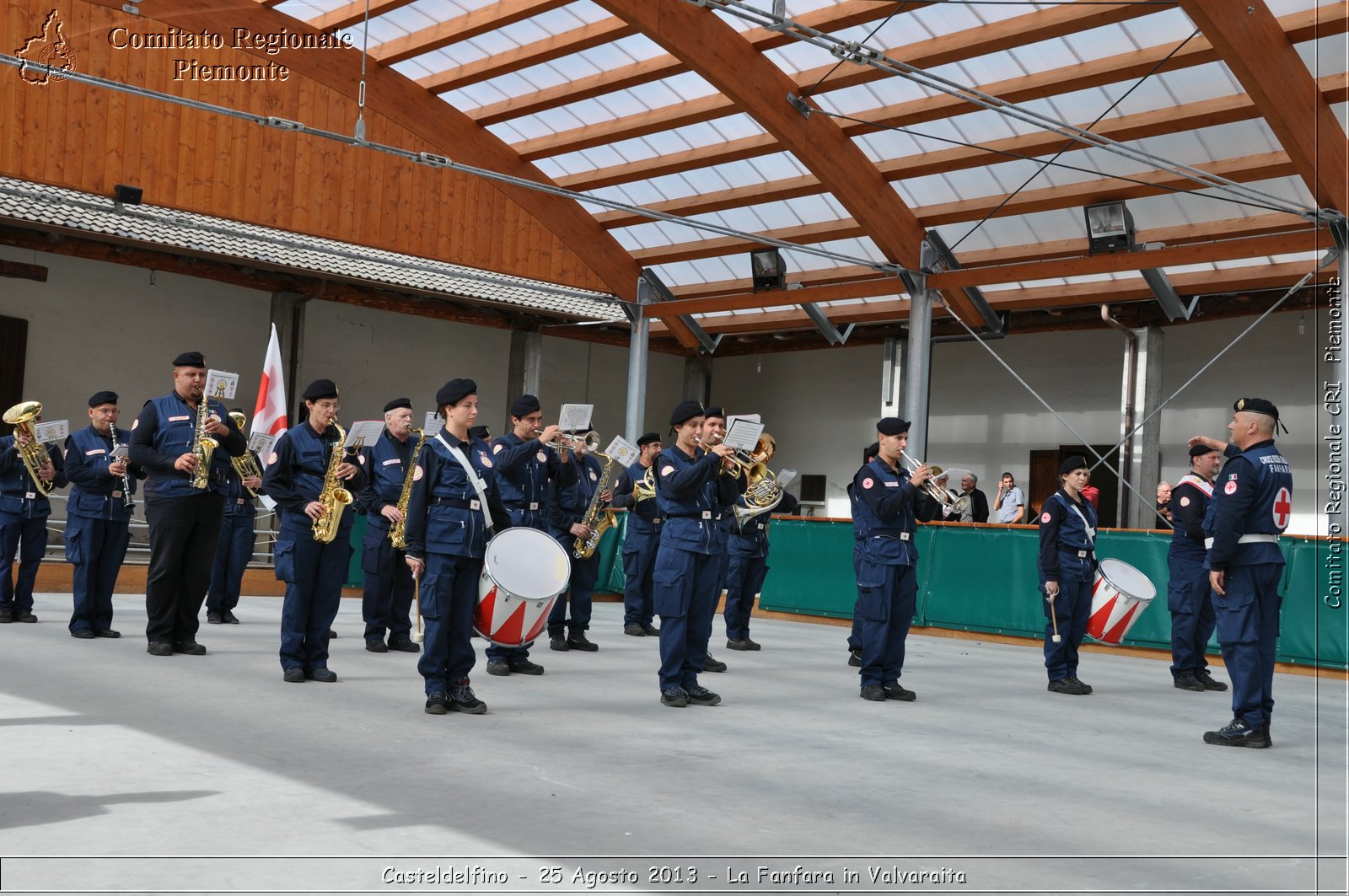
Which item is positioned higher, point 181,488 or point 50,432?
point 50,432

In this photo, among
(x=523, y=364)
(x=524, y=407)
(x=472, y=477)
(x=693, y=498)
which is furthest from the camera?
(x=523, y=364)

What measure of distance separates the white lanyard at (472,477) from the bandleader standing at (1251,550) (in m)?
3.98

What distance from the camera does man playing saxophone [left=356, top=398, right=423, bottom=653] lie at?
9.04 metres

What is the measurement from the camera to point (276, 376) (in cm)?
1602

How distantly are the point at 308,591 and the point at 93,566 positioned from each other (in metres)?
2.88

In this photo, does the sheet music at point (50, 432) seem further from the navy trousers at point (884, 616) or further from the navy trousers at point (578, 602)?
the navy trousers at point (884, 616)

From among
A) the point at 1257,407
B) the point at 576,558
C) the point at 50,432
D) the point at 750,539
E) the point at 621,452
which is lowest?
the point at 576,558

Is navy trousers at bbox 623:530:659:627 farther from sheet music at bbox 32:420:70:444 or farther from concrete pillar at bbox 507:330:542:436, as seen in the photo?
concrete pillar at bbox 507:330:542:436

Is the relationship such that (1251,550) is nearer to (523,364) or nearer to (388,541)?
(388,541)

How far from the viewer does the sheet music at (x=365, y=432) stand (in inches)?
326

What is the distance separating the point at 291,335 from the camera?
2002cm

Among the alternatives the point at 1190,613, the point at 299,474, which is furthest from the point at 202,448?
the point at 1190,613

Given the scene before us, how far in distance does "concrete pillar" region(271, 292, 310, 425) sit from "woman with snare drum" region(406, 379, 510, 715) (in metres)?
14.0
